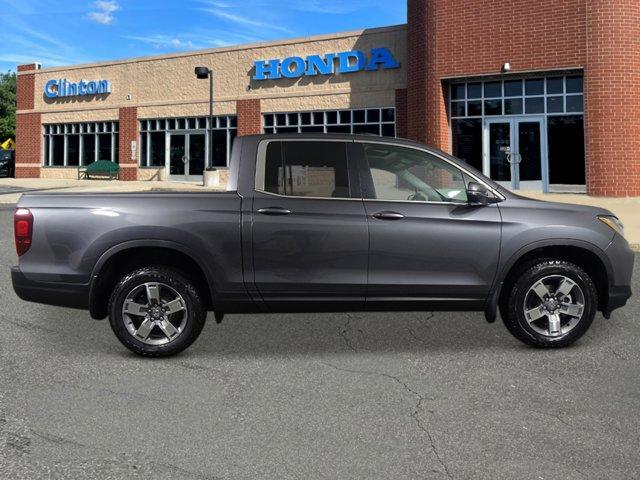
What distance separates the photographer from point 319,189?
213 inches

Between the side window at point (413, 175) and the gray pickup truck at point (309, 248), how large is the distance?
0.05 ft

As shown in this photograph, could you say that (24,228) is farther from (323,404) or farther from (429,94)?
(429,94)

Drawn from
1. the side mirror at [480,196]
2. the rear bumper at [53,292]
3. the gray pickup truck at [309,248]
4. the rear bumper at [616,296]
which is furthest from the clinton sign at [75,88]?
the rear bumper at [616,296]

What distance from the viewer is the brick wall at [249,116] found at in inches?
1196

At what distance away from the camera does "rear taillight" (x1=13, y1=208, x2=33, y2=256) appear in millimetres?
5270

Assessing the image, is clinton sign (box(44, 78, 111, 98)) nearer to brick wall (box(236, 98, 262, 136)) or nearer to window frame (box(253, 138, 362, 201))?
brick wall (box(236, 98, 262, 136))

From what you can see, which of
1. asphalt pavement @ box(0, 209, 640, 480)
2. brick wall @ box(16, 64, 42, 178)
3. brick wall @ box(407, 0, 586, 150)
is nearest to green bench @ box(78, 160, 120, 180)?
brick wall @ box(16, 64, 42, 178)

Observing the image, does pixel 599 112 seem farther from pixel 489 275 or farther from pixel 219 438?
pixel 219 438

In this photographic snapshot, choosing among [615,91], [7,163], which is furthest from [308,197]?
[7,163]

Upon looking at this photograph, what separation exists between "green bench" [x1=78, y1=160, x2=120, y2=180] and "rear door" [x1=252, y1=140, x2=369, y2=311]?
30.9m

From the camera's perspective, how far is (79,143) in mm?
37094

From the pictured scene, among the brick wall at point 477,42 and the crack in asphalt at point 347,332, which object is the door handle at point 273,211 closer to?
the crack in asphalt at point 347,332

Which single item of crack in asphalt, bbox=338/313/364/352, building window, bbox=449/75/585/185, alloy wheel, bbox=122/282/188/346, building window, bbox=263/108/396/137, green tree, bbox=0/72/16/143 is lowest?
crack in asphalt, bbox=338/313/364/352

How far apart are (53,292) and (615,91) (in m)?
19.0
